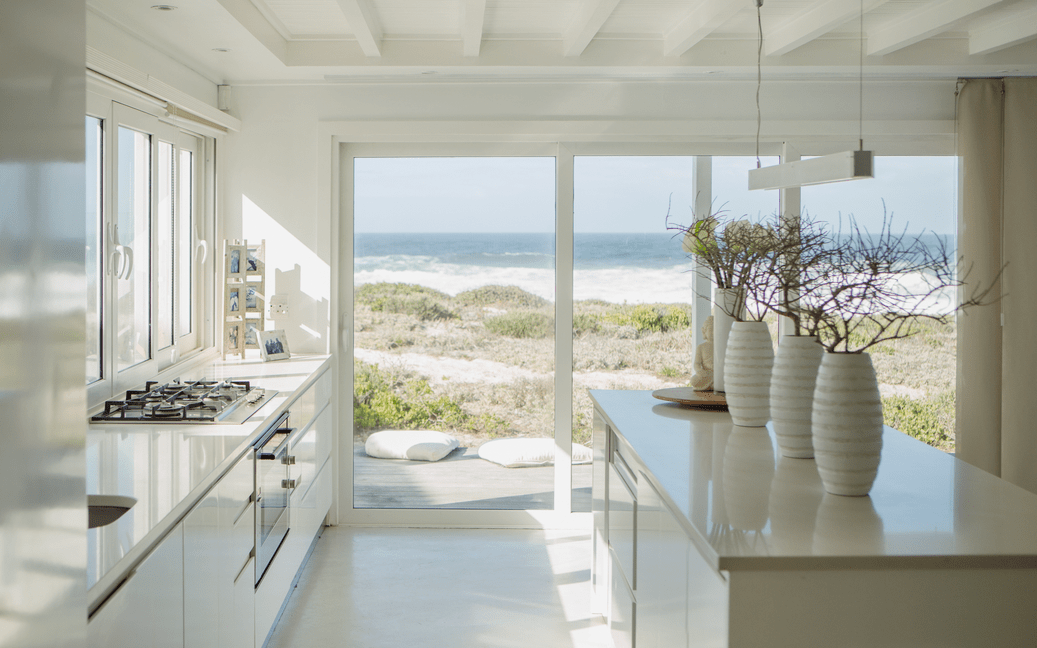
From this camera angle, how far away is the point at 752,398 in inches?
99.1

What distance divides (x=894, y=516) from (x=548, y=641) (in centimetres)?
183

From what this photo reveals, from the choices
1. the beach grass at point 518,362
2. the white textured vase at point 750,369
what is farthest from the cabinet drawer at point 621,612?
the beach grass at point 518,362

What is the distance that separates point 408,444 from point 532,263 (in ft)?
4.06

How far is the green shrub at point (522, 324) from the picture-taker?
15.1 ft

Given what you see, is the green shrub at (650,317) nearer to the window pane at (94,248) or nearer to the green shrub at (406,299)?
the green shrub at (406,299)

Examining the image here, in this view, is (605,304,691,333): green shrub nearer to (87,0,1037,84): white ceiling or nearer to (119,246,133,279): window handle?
(87,0,1037,84): white ceiling

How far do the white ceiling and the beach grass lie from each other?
124 cm

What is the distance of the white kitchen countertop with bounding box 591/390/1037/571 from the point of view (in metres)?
1.42

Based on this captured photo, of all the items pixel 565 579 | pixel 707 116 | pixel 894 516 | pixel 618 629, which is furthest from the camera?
pixel 707 116

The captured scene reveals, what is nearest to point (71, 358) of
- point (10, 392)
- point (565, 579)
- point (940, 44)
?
point (10, 392)

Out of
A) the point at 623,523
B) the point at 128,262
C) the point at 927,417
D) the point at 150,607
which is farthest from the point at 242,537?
the point at 927,417

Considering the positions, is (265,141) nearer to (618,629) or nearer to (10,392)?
(618,629)

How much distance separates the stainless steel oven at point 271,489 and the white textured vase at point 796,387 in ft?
5.22

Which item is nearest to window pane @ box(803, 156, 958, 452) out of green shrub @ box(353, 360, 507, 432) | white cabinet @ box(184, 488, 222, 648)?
green shrub @ box(353, 360, 507, 432)
